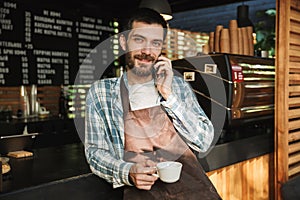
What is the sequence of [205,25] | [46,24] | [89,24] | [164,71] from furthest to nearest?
[205,25] → [89,24] → [46,24] → [164,71]

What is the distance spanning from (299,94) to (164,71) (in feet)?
5.54

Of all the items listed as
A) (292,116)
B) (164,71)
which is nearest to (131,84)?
(164,71)

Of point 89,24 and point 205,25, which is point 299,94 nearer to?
point 89,24

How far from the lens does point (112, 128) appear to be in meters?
1.43

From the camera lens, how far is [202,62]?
2479 millimetres

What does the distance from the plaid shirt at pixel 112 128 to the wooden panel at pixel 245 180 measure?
0.76 metres

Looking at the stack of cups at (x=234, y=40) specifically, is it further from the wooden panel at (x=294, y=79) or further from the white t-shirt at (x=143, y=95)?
the white t-shirt at (x=143, y=95)

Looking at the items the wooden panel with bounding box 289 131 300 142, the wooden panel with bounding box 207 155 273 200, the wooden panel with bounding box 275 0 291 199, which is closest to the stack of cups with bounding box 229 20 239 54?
the wooden panel with bounding box 275 0 291 199

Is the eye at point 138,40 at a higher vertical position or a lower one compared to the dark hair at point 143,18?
lower

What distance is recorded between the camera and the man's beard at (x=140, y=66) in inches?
55.7

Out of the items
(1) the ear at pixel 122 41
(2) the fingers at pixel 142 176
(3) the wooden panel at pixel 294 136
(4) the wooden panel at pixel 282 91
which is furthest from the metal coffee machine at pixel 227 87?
(2) the fingers at pixel 142 176

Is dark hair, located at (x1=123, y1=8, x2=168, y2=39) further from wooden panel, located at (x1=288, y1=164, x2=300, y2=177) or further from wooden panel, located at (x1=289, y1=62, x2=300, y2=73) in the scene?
wooden panel, located at (x1=288, y1=164, x2=300, y2=177)

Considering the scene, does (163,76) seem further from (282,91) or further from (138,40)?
(282,91)

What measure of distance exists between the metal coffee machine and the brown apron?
890 mm
